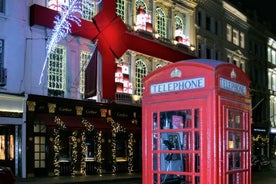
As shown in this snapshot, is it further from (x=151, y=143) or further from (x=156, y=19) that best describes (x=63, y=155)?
→ (x=151, y=143)

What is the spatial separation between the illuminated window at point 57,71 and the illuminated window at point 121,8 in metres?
5.78

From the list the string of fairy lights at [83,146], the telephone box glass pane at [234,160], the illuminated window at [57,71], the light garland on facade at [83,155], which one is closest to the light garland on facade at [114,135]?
the string of fairy lights at [83,146]

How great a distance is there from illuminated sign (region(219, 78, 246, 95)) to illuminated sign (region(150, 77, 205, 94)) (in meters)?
0.27

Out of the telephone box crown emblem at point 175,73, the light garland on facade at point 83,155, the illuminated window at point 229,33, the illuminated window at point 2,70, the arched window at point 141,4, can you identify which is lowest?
the light garland on facade at point 83,155

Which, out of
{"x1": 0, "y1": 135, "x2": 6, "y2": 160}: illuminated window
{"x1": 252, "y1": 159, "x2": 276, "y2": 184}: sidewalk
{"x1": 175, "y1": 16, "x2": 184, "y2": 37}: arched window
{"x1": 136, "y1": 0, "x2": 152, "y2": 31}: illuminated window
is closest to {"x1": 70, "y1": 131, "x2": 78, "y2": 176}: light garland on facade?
{"x1": 0, "y1": 135, "x2": 6, "y2": 160}: illuminated window

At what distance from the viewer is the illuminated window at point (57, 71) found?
27.7 metres

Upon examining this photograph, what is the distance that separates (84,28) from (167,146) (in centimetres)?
2354

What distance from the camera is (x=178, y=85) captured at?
21.1 ft

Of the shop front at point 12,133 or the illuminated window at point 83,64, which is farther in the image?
the illuminated window at point 83,64

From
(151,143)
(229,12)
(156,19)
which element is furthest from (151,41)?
(151,143)

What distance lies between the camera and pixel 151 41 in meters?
34.6

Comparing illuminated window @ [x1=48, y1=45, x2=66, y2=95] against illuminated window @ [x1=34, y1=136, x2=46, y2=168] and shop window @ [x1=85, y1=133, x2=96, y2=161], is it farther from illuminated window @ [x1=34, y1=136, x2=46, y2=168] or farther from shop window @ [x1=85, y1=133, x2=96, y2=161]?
shop window @ [x1=85, y1=133, x2=96, y2=161]

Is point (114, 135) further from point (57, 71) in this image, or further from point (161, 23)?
point (161, 23)

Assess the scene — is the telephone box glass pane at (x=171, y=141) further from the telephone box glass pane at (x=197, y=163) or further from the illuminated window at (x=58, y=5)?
the illuminated window at (x=58, y=5)
